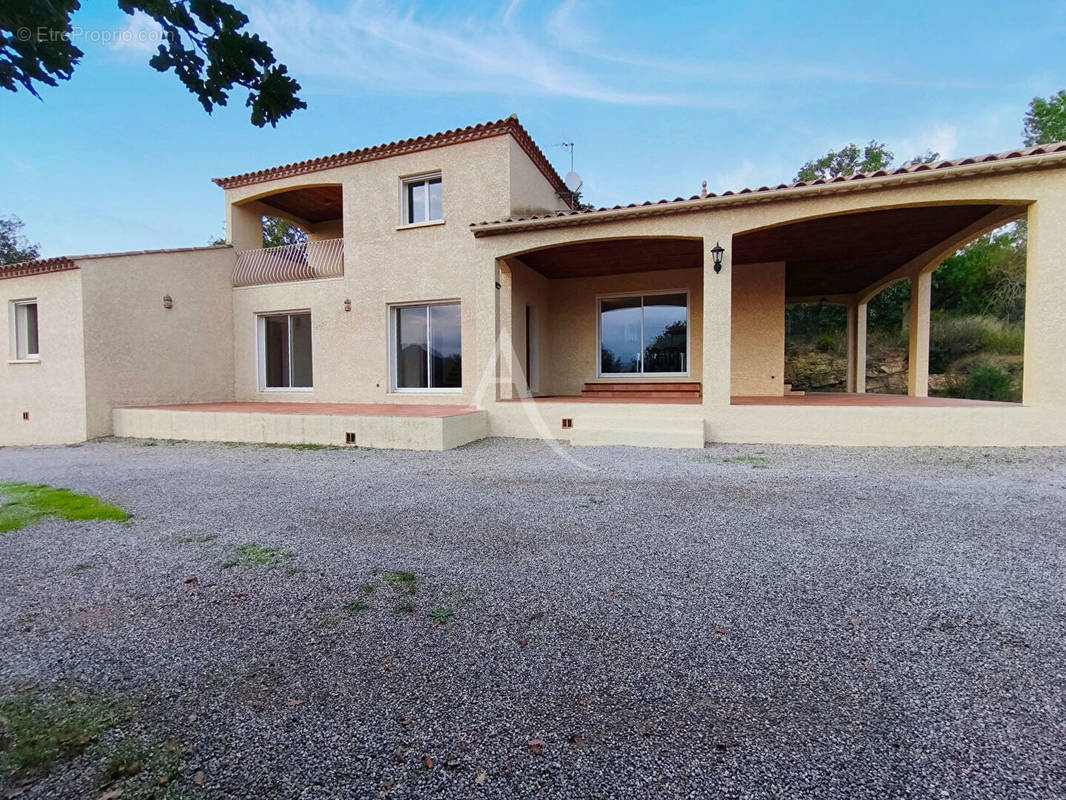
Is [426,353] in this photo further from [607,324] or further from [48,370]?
[48,370]

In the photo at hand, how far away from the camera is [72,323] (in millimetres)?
10273

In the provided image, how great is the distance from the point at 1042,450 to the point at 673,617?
26.0 feet

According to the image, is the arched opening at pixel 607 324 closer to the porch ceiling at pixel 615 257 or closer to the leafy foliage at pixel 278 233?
the porch ceiling at pixel 615 257

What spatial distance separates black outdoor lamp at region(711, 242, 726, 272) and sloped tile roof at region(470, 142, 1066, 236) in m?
0.70

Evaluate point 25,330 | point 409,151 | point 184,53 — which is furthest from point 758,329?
point 25,330

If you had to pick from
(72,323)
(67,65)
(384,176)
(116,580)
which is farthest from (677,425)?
(72,323)

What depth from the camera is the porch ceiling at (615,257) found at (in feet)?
33.1

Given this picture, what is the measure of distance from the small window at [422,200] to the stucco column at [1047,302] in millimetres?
10618

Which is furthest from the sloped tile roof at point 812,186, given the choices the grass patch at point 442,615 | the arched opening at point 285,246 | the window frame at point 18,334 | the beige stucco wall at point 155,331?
the window frame at point 18,334

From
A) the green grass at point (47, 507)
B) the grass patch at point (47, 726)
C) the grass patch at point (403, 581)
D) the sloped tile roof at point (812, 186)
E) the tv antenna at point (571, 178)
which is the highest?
the tv antenna at point (571, 178)

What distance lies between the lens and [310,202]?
13.5 m

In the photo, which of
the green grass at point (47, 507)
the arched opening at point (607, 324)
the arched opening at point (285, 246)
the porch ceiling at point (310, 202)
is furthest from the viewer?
the porch ceiling at point (310, 202)

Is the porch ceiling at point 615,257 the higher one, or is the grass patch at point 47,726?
the porch ceiling at point 615,257

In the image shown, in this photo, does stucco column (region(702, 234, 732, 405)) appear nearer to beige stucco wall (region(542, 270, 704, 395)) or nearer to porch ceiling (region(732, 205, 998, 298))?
porch ceiling (region(732, 205, 998, 298))
